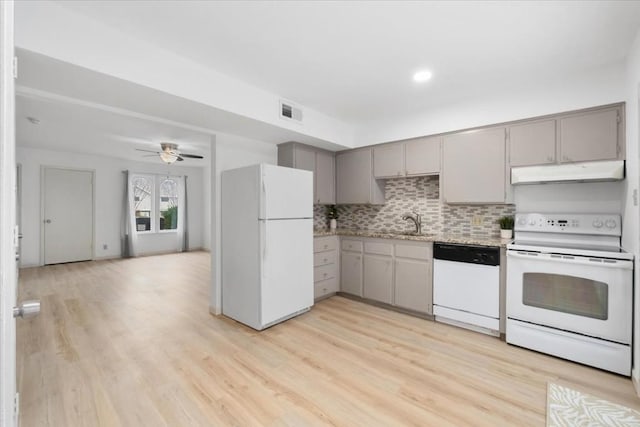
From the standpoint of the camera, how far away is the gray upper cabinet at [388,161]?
3.87 meters

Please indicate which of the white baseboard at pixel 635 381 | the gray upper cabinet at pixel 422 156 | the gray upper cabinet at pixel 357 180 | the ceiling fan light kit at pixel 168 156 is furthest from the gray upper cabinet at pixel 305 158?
the white baseboard at pixel 635 381

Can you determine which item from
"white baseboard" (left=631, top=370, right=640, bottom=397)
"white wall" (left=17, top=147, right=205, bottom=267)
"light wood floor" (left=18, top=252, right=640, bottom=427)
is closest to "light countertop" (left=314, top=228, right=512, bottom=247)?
"light wood floor" (left=18, top=252, right=640, bottom=427)

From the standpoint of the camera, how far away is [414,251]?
3.46 meters

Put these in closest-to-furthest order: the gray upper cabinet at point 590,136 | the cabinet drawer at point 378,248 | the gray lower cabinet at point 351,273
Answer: the gray upper cabinet at point 590,136 < the cabinet drawer at point 378,248 < the gray lower cabinet at point 351,273

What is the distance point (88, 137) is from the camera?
5.01m

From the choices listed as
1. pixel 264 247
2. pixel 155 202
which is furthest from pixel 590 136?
pixel 155 202

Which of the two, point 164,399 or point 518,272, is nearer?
point 164,399

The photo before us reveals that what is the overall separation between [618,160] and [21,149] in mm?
9117

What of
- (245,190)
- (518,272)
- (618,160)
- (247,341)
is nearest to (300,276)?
(247,341)

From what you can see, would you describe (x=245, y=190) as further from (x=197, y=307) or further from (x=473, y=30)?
(x=473, y=30)

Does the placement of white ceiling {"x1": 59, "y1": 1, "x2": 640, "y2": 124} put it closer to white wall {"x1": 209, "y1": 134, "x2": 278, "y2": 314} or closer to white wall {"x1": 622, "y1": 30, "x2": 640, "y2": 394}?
white wall {"x1": 622, "y1": 30, "x2": 640, "y2": 394}

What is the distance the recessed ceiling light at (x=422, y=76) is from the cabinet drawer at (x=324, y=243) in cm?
220

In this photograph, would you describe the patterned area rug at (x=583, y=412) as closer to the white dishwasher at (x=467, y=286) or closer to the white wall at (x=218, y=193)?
the white dishwasher at (x=467, y=286)

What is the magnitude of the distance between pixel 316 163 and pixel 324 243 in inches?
46.9
